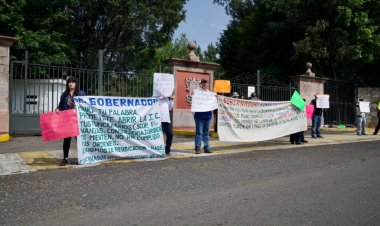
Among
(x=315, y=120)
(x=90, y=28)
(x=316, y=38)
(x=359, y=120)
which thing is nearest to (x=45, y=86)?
(x=315, y=120)

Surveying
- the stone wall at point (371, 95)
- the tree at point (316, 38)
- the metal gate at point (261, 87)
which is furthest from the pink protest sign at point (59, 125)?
the stone wall at point (371, 95)

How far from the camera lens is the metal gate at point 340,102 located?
22516mm

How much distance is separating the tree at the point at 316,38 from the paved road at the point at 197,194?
15846 millimetres

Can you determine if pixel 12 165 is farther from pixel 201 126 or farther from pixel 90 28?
pixel 90 28

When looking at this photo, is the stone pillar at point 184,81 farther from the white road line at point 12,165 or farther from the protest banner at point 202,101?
the white road line at point 12,165

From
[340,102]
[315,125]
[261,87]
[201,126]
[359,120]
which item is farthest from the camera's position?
[340,102]

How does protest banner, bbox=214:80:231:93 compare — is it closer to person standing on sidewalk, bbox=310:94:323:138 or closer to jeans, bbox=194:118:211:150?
person standing on sidewalk, bbox=310:94:323:138

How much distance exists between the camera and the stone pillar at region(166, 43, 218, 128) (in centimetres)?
1545

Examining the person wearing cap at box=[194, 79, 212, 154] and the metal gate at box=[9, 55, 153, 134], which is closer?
the person wearing cap at box=[194, 79, 212, 154]

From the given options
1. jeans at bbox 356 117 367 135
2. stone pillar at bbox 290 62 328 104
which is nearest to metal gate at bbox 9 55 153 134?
stone pillar at bbox 290 62 328 104

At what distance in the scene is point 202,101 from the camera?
31.1ft

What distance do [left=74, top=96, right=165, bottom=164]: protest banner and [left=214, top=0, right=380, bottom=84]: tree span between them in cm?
1638

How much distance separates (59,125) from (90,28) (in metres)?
20.8

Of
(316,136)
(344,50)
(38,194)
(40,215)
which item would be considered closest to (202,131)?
(38,194)
